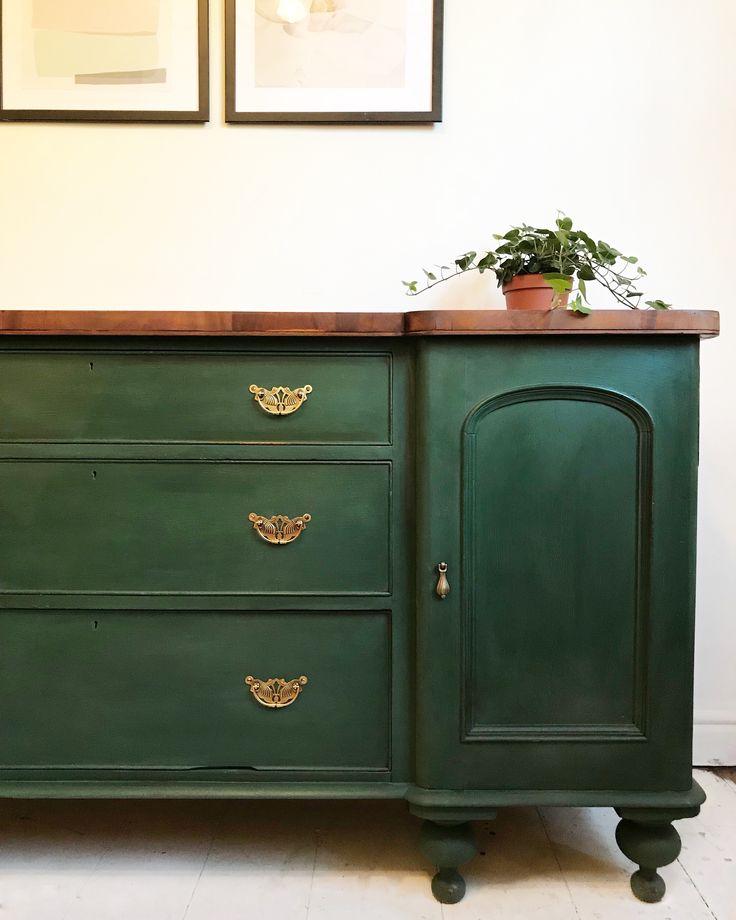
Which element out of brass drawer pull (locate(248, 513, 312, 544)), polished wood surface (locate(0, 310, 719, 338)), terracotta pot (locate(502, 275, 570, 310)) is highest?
terracotta pot (locate(502, 275, 570, 310))

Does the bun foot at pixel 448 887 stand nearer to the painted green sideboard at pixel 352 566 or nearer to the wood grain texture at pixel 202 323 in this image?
the painted green sideboard at pixel 352 566

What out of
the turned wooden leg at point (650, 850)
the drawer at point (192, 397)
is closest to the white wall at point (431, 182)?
the drawer at point (192, 397)

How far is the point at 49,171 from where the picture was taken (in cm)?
175

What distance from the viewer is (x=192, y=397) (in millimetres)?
1266

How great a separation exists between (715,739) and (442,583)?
996mm

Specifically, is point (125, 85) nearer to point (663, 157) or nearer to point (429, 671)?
point (663, 157)

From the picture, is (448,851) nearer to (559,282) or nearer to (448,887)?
(448,887)

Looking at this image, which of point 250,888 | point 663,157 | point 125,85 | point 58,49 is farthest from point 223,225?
point 250,888

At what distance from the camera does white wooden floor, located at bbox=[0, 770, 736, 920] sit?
1275 mm

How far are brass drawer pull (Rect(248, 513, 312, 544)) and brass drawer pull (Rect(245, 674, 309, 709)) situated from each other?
0.23 metres

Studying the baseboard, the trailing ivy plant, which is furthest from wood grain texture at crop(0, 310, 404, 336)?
the baseboard

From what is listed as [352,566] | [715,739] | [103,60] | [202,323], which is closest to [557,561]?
[352,566]

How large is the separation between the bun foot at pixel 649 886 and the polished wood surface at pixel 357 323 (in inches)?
35.4

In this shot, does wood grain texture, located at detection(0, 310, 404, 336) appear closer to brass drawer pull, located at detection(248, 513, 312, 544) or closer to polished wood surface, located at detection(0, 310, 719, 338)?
polished wood surface, located at detection(0, 310, 719, 338)
